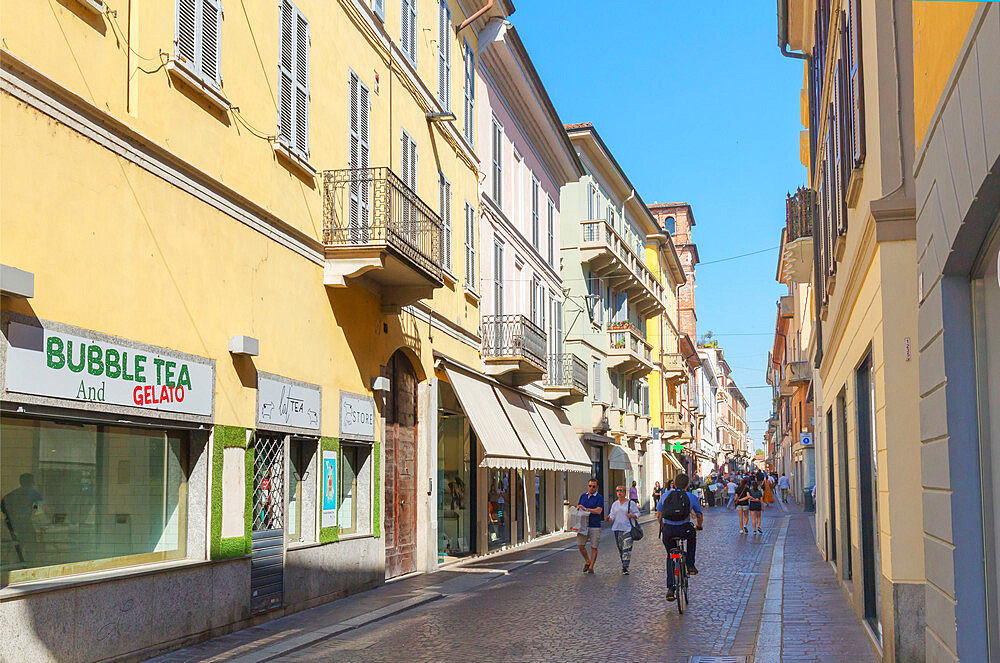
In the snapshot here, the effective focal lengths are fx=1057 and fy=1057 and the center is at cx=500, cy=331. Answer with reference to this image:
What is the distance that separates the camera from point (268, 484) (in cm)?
1301

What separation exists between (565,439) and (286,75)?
18.5m

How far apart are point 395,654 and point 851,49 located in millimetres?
7776

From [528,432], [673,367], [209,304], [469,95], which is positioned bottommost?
[528,432]

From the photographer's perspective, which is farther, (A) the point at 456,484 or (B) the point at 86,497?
(A) the point at 456,484

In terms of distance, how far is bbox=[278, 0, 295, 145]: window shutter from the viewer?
13.3 metres

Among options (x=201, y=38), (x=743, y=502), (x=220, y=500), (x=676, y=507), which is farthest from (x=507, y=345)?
(x=201, y=38)

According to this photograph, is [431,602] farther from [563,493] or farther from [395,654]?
[563,493]

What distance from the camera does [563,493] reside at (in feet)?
112

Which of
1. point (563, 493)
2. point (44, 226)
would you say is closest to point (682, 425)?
point (563, 493)

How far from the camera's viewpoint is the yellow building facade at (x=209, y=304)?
335 inches

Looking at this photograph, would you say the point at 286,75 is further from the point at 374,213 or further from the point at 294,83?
the point at 374,213

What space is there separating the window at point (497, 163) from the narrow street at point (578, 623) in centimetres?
931

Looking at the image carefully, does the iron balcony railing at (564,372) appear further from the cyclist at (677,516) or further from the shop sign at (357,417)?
the cyclist at (677,516)

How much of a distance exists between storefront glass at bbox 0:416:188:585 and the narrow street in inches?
47.0
